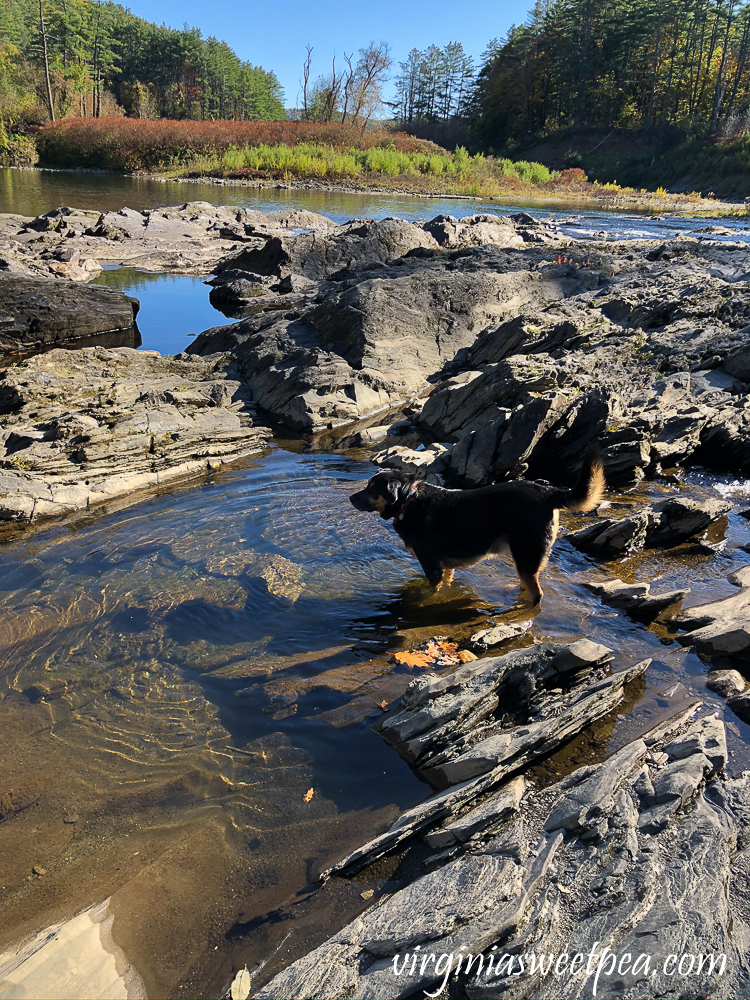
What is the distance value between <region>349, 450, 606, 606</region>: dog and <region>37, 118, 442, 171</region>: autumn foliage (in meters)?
60.5

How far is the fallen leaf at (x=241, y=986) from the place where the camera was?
109 inches

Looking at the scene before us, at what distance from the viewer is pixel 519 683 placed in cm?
436

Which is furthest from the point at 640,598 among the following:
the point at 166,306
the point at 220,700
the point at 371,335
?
the point at 166,306

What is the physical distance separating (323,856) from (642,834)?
1730 mm

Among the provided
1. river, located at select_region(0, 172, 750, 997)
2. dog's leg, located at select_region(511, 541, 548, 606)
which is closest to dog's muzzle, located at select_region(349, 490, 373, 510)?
→ river, located at select_region(0, 172, 750, 997)

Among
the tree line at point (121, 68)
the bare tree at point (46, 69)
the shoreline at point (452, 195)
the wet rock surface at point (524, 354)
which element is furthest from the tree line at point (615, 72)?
the wet rock surface at point (524, 354)

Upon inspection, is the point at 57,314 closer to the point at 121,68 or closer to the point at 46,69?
the point at 46,69

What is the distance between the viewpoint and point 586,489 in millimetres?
5668

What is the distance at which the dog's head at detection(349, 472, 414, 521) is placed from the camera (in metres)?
6.37

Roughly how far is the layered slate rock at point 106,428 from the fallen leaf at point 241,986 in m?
6.06

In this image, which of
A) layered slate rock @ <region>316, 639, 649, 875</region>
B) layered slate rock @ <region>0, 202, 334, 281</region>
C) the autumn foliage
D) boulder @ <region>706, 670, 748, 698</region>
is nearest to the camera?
layered slate rock @ <region>316, 639, 649, 875</region>

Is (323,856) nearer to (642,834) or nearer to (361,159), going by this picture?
(642,834)

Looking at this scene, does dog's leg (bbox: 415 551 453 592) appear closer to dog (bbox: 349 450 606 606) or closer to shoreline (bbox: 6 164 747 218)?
dog (bbox: 349 450 606 606)

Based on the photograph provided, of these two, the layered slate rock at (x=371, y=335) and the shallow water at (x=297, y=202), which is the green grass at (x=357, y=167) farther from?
the layered slate rock at (x=371, y=335)
